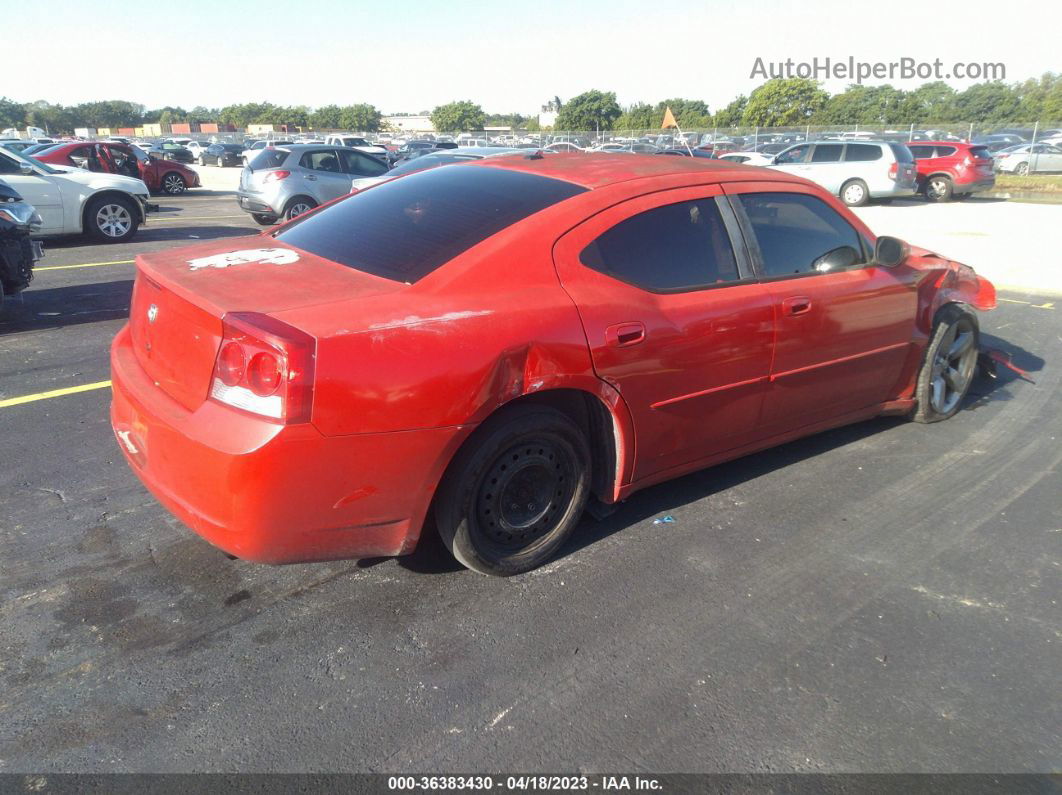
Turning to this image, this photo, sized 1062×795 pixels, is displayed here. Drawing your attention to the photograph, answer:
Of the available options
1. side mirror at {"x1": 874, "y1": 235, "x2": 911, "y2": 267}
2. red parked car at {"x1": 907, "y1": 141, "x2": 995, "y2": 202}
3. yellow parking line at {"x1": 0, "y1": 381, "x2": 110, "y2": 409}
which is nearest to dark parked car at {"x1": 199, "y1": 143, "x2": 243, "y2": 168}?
red parked car at {"x1": 907, "y1": 141, "x2": 995, "y2": 202}

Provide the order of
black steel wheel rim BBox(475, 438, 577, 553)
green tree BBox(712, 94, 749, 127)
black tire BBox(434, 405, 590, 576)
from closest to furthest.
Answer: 1. black tire BBox(434, 405, 590, 576)
2. black steel wheel rim BBox(475, 438, 577, 553)
3. green tree BBox(712, 94, 749, 127)

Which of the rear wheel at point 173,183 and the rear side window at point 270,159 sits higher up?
the rear side window at point 270,159

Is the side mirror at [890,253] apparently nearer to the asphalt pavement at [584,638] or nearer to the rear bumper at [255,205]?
the asphalt pavement at [584,638]

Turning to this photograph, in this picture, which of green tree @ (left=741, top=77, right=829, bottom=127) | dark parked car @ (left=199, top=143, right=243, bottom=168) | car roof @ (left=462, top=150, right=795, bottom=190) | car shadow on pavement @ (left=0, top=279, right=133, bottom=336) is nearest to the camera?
car roof @ (left=462, top=150, right=795, bottom=190)

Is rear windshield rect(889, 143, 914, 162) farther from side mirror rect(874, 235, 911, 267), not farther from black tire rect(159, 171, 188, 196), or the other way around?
black tire rect(159, 171, 188, 196)

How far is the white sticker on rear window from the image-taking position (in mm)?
3266

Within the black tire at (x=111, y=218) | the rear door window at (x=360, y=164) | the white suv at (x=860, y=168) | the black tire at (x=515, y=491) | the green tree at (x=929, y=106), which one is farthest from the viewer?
the green tree at (x=929, y=106)

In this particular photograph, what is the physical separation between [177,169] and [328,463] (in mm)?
24356

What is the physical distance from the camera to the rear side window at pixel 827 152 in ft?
69.0

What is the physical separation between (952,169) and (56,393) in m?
23.0

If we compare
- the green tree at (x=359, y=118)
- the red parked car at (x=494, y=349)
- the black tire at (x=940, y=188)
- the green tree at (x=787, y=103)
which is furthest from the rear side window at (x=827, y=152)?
the green tree at (x=359, y=118)

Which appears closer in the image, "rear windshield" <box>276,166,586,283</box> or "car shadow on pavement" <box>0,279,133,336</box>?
"rear windshield" <box>276,166,586,283</box>

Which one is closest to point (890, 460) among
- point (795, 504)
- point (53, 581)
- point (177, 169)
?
point (795, 504)

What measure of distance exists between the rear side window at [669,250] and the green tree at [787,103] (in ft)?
201
